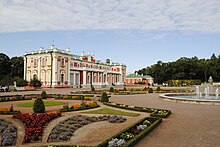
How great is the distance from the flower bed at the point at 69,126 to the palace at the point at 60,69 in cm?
3865

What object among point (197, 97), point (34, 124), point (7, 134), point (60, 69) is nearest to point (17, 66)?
point (60, 69)

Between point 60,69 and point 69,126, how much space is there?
42.3 meters

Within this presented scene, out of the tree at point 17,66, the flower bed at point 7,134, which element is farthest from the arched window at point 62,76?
the flower bed at point 7,134

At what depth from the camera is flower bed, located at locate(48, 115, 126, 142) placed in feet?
26.4

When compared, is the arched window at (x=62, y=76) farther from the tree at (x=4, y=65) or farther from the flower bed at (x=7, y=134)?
the flower bed at (x=7, y=134)

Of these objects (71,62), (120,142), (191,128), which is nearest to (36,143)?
(120,142)

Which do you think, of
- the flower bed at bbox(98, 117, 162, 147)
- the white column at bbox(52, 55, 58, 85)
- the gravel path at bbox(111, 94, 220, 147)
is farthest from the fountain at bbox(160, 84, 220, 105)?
the white column at bbox(52, 55, 58, 85)

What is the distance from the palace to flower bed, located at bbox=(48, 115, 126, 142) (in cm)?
3865

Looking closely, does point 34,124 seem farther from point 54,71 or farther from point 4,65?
point 4,65

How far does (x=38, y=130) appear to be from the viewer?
27.7 feet

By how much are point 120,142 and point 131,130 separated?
1908 millimetres

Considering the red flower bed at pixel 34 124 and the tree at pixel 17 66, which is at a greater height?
the tree at pixel 17 66

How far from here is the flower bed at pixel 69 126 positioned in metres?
8.06

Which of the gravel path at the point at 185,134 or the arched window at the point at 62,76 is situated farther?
the arched window at the point at 62,76
